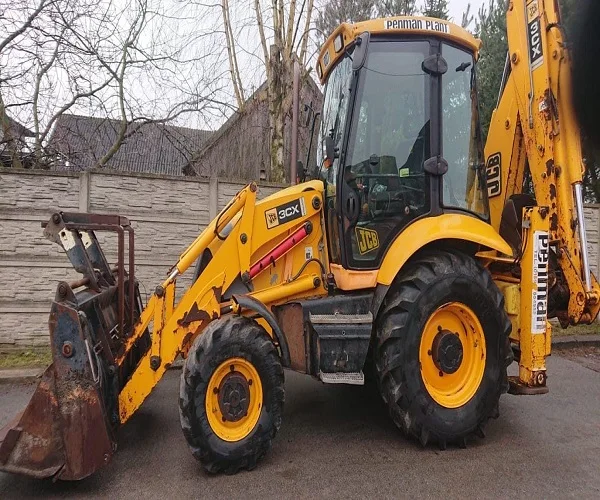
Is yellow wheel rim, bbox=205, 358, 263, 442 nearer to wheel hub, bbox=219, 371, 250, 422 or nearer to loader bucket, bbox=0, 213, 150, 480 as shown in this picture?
wheel hub, bbox=219, 371, 250, 422

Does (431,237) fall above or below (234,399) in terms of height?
above

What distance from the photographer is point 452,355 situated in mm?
3492

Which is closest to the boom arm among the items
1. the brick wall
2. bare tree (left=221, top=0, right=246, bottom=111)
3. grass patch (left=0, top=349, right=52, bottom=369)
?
the brick wall

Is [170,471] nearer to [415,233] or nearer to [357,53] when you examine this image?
[415,233]

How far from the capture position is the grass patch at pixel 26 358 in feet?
17.0

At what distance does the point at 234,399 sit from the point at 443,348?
156 cm

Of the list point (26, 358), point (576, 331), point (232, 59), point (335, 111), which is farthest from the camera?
point (232, 59)

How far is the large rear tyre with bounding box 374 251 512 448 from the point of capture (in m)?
3.26

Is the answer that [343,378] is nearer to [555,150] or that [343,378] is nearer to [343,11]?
[555,150]

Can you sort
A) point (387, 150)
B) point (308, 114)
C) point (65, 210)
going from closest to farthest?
point (387, 150) → point (308, 114) → point (65, 210)

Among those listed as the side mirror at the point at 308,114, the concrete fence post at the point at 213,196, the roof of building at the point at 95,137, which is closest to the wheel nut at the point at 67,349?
the side mirror at the point at 308,114

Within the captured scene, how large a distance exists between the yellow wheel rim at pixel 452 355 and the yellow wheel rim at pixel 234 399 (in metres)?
1.24

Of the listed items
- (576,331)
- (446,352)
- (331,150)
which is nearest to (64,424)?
(331,150)

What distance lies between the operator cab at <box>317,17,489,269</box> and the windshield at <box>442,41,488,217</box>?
16 mm
